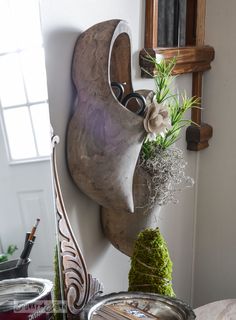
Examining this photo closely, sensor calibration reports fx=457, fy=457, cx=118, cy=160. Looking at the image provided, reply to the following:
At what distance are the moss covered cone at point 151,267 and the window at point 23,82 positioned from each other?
318 mm

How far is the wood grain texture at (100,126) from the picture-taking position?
37.4 inches

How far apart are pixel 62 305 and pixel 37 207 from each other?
24 cm

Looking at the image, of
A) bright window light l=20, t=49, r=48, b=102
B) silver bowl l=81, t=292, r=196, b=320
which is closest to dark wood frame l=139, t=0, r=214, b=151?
bright window light l=20, t=49, r=48, b=102

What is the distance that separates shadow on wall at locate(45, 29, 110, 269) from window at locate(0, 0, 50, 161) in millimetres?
87

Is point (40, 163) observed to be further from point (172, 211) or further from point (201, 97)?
point (201, 97)

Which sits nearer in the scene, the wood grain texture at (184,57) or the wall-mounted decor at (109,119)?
the wall-mounted decor at (109,119)

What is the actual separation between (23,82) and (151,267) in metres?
0.49

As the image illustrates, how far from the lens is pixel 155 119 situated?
989mm

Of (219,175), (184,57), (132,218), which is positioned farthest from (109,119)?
(219,175)

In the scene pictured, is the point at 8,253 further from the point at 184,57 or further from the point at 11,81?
the point at 184,57

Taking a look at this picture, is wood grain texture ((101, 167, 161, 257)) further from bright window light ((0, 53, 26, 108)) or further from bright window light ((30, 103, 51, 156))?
bright window light ((0, 53, 26, 108))

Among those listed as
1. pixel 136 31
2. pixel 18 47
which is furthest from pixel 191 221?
pixel 18 47

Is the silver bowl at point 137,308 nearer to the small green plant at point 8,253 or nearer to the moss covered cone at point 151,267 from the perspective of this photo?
the moss covered cone at point 151,267

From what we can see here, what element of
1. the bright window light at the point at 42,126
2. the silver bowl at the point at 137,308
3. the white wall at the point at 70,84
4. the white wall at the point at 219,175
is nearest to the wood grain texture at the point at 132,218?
the white wall at the point at 70,84
